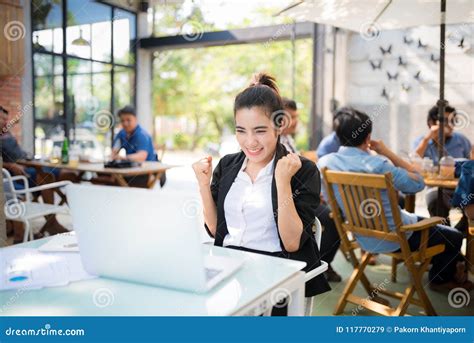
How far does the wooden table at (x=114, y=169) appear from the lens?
4.65 m

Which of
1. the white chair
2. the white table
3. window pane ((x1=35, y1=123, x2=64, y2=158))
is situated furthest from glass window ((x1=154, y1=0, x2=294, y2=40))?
the white table

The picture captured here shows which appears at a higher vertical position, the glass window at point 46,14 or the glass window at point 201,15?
the glass window at point 201,15

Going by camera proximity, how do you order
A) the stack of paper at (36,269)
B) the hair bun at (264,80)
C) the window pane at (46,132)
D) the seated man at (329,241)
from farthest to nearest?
the window pane at (46,132) < the seated man at (329,241) < the hair bun at (264,80) < the stack of paper at (36,269)

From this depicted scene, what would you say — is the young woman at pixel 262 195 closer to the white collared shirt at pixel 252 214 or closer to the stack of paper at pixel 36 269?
the white collared shirt at pixel 252 214

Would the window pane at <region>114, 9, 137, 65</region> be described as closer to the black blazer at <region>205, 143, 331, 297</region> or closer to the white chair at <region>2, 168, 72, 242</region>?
the white chair at <region>2, 168, 72, 242</region>

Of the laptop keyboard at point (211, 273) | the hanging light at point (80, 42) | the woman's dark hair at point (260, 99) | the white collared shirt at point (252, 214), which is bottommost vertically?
the laptop keyboard at point (211, 273)

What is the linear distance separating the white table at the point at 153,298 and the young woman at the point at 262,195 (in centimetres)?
37

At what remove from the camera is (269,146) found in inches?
68.1

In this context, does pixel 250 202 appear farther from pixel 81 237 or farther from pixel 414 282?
pixel 414 282

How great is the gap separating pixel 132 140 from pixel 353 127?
3.25 metres

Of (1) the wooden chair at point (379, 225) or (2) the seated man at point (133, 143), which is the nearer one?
(1) the wooden chair at point (379, 225)

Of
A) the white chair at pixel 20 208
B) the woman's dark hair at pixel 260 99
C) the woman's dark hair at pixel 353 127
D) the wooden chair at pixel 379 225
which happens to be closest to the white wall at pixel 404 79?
the woman's dark hair at pixel 353 127

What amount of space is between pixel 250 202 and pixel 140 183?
12.6 ft

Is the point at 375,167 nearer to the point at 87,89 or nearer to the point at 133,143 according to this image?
the point at 133,143
